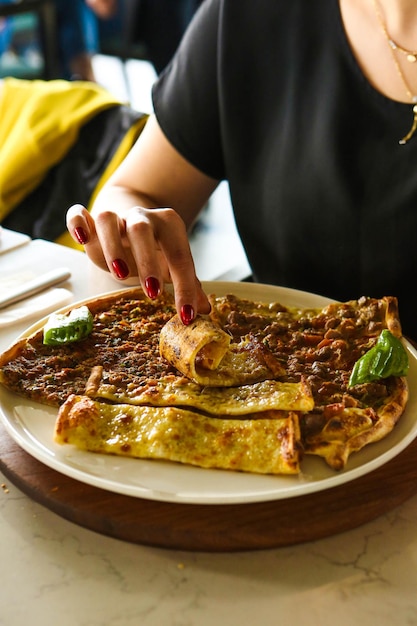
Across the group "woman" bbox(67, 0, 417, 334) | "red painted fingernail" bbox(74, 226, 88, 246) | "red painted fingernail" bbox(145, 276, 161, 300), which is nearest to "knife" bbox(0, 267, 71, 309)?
"woman" bbox(67, 0, 417, 334)

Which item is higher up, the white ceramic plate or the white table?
the white ceramic plate

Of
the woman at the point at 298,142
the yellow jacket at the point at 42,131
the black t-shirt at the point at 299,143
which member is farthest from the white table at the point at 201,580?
the yellow jacket at the point at 42,131

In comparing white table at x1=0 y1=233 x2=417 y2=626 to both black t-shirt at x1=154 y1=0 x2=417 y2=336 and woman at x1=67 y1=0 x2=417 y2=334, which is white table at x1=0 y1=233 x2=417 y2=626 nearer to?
woman at x1=67 y1=0 x2=417 y2=334

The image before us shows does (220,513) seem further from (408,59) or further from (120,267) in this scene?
(408,59)

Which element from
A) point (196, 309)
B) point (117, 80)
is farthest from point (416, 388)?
point (117, 80)

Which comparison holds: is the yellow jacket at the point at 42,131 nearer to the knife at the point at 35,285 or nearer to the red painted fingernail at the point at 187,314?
the knife at the point at 35,285

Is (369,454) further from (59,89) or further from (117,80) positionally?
(117,80)

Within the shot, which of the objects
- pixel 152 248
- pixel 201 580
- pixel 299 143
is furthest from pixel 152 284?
A: pixel 299 143
